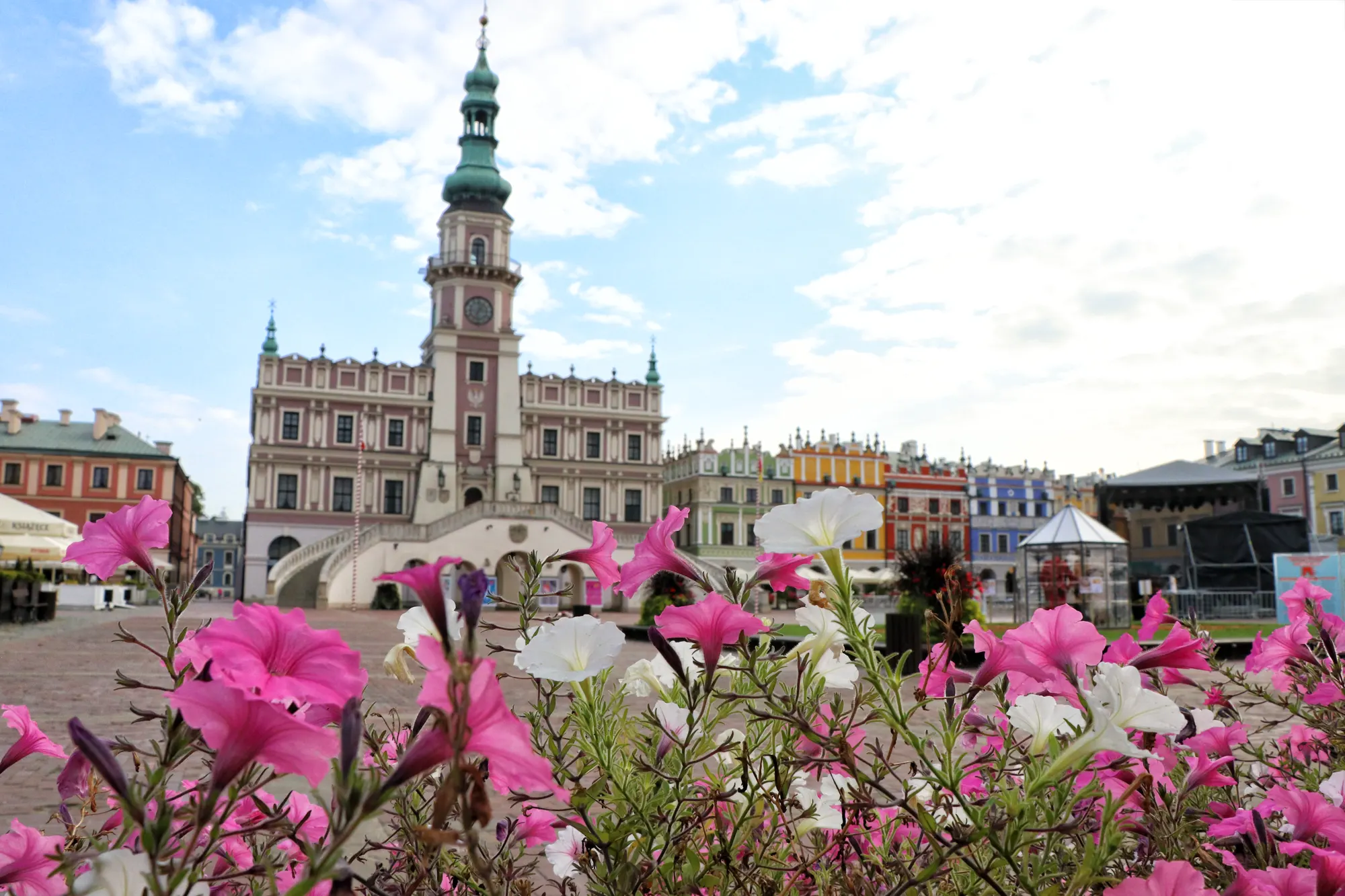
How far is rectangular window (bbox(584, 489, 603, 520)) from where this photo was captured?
45219mm

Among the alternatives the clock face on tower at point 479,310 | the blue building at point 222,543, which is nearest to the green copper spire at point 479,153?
the clock face on tower at point 479,310

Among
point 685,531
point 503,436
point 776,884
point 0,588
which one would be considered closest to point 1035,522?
point 685,531

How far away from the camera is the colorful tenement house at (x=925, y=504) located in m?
52.2

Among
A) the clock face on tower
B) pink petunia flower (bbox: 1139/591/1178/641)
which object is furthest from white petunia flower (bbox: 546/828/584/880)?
the clock face on tower

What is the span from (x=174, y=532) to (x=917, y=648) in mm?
58435

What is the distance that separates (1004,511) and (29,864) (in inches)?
2270

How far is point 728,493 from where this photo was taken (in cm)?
5069

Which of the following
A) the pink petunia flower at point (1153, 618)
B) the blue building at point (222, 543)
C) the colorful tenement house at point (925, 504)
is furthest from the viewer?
the blue building at point (222, 543)

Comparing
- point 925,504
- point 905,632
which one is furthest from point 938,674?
point 925,504

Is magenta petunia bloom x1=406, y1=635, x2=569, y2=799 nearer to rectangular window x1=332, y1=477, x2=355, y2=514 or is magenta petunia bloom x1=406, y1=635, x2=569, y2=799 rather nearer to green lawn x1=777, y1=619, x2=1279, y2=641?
green lawn x1=777, y1=619, x2=1279, y2=641

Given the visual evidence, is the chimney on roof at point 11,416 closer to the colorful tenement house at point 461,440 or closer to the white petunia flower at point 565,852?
the colorful tenement house at point 461,440

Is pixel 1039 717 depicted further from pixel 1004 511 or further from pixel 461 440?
pixel 1004 511

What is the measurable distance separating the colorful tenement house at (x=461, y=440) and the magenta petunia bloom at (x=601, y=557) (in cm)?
3518

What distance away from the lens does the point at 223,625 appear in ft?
3.00
